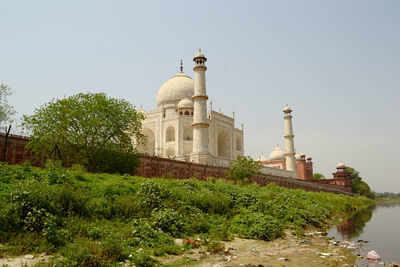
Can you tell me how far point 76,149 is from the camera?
45.0ft

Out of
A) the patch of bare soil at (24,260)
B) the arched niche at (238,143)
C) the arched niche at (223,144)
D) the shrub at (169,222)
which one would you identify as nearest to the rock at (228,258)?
the shrub at (169,222)

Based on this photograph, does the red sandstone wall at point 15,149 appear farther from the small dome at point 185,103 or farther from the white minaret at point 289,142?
the white minaret at point 289,142

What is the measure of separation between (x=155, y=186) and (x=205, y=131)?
53.3 feet

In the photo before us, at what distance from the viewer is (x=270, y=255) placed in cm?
644

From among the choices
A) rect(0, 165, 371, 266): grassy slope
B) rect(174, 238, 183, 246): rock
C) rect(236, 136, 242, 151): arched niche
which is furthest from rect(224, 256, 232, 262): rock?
rect(236, 136, 242, 151): arched niche

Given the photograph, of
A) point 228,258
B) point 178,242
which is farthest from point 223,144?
point 228,258

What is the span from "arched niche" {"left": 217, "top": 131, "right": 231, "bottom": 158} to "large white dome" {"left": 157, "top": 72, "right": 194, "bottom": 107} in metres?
5.81

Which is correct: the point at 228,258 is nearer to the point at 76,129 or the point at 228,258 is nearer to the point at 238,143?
the point at 76,129

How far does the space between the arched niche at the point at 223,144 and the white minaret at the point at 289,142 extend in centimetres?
755

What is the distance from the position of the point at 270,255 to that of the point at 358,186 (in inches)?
2095

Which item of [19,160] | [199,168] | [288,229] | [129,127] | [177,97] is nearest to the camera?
[288,229]

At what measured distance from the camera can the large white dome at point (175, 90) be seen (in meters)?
35.9

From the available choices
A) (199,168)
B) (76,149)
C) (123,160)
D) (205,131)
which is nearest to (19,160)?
(76,149)

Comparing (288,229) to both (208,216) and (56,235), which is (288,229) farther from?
(56,235)
